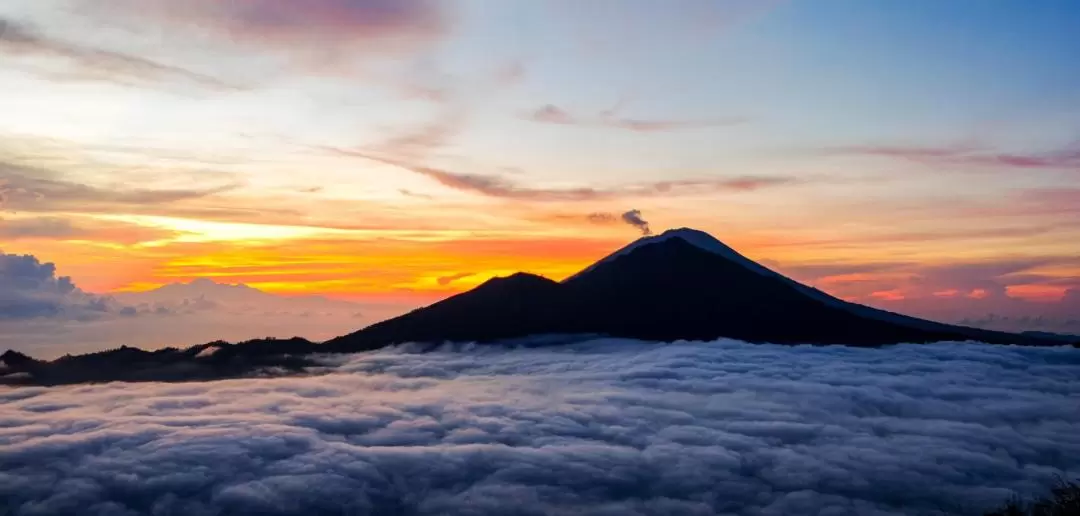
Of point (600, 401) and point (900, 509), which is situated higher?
point (600, 401)

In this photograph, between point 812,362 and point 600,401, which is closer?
point 600,401

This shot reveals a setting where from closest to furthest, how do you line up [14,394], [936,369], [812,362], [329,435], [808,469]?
[808,469], [329,435], [14,394], [936,369], [812,362]

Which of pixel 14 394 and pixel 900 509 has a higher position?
pixel 14 394

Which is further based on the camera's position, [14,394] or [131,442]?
[14,394]

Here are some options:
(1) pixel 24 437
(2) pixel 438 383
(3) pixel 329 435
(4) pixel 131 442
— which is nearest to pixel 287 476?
(3) pixel 329 435

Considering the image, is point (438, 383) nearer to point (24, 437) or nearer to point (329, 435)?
point (329, 435)

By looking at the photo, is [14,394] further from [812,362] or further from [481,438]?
[812,362]

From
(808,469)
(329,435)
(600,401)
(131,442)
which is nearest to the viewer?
(808,469)

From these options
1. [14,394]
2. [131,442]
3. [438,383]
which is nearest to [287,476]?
[131,442]

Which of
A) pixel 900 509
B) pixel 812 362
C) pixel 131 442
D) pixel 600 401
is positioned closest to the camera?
pixel 900 509
